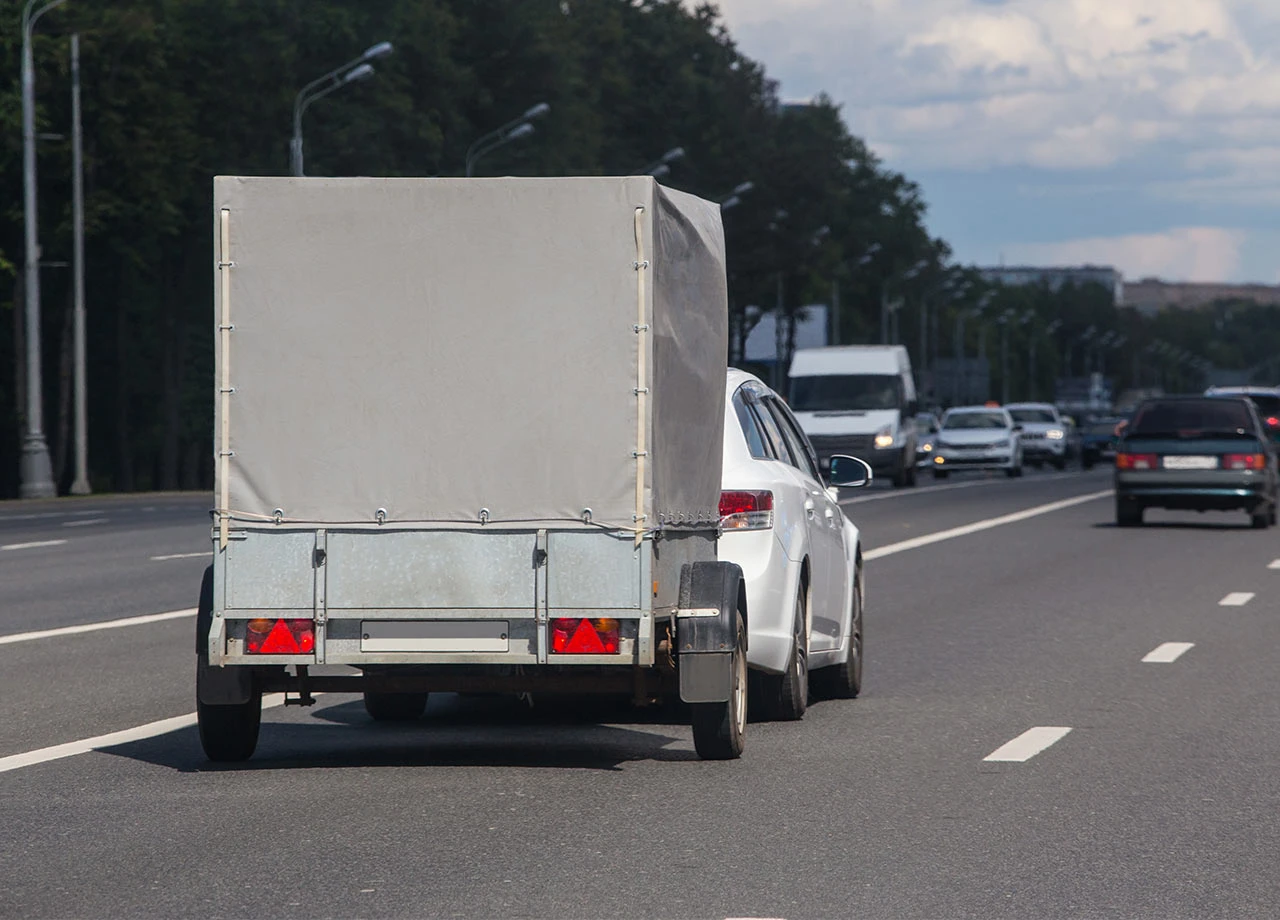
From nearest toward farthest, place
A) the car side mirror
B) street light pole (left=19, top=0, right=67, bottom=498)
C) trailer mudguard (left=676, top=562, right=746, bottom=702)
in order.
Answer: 1. trailer mudguard (left=676, top=562, right=746, bottom=702)
2. the car side mirror
3. street light pole (left=19, top=0, right=67, bottom=498)

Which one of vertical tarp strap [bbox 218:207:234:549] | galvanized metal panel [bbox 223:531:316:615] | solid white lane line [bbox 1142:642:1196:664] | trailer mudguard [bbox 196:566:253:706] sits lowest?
solid white lane line [bbox 1142:642:1196:664]

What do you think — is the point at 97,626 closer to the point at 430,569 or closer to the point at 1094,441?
the point at 430,569

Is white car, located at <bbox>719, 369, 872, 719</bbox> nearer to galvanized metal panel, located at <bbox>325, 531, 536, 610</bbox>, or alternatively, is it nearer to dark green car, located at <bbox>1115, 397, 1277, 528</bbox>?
galvanized metal panel, located at <bbox>325, 531, 536, 610</bbox>

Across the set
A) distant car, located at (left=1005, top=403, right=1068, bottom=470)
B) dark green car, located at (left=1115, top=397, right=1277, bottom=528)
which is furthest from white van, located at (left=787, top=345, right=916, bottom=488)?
distant car, located at (left=1005, top=403, right=1068, bottom=470)

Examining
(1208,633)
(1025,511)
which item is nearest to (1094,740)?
(1208,633)

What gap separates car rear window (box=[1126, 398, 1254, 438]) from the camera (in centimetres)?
3036

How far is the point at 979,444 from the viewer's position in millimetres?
57375

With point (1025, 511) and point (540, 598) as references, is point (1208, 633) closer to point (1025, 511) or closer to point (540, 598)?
point (540, 598)

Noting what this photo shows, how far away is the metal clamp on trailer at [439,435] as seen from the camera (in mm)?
8953

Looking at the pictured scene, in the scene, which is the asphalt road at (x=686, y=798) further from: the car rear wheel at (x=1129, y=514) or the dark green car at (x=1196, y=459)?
the car rear wheel at (x=1129, y=514)

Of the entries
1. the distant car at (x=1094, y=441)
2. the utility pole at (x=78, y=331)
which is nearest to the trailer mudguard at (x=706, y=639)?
the utility pole at (x=78, y=331)

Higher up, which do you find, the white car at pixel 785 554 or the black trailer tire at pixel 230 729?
the white car at pixel 785 554

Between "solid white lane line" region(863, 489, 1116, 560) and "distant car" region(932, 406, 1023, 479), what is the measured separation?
1410cm

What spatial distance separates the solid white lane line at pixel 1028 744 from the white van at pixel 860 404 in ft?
116
